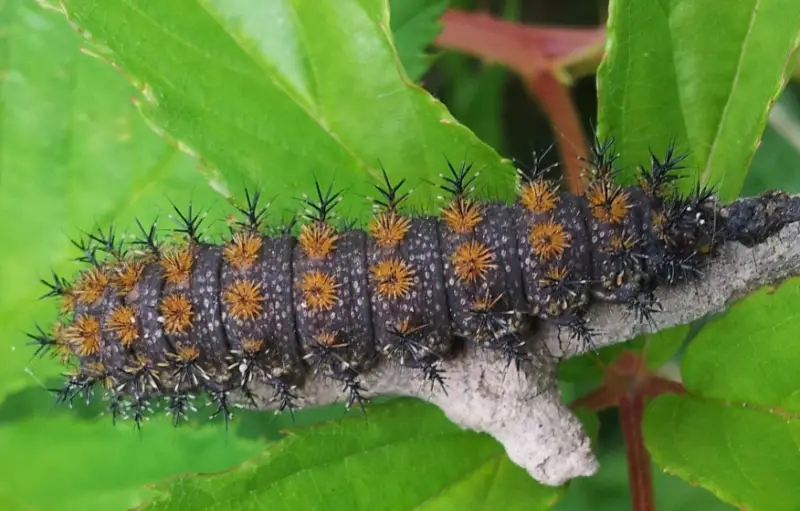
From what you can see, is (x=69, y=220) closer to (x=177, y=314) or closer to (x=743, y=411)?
(x=177, y=314)

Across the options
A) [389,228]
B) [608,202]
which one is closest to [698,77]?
[608,202]

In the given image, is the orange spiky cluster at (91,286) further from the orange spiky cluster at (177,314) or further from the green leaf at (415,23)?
the green leaf at (415,23)

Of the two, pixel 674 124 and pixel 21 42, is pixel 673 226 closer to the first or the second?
pixel 674 124

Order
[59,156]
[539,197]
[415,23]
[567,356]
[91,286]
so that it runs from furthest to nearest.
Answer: [59,156]
[415,23]
[91,286]
[567,356]
[539,197]

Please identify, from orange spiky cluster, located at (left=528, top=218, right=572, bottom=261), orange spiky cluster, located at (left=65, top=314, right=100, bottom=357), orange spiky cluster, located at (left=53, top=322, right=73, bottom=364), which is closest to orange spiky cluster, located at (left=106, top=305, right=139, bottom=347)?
orange spiky cluster, located at (left=65, top=314, right=100, bottom=357)

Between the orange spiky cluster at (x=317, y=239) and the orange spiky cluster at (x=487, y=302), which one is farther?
the orange spiky cluster at (x=317, y=239)

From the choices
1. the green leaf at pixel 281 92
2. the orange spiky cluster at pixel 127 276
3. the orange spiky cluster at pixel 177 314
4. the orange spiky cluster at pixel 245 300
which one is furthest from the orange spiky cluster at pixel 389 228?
the orange spiky cluster at pixel 127 276

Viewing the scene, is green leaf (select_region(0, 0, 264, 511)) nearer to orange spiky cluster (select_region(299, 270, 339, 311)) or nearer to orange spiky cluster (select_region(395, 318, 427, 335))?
orange spiky cluster (select_region(299, 270, 339, 311))
